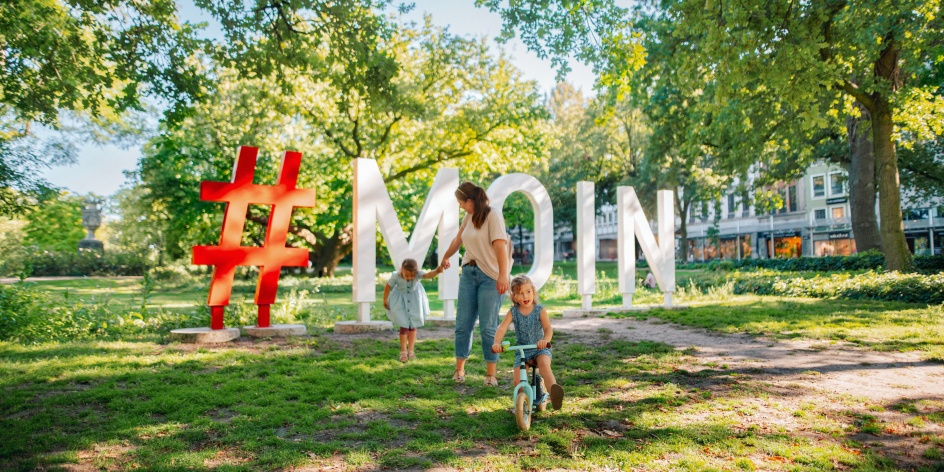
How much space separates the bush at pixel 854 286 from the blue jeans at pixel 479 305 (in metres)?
12.2

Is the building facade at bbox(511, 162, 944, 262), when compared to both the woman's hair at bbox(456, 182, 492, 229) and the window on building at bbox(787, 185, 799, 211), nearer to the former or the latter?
the window on building at bbox(787, 185, 799, 211)

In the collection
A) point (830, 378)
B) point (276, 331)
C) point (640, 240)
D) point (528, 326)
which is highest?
point (640, 240)

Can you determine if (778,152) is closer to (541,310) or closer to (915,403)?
(915,403)

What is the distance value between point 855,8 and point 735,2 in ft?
14.5

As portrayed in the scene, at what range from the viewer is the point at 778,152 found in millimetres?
23906

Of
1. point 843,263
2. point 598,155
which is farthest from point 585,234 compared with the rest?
point 598,155

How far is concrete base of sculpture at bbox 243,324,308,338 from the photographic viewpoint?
A: 964 cm

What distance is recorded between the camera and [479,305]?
6.21 meters

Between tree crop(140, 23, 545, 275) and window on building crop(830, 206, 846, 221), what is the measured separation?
32.9m

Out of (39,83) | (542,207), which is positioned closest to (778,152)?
(542,207)

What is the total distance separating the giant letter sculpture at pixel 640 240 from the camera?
1291cm

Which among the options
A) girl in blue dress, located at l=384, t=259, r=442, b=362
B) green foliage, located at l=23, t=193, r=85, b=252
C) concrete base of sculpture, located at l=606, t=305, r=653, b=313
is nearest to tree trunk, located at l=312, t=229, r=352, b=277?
green foliage, located at l=23, t=193, r=85, b=252

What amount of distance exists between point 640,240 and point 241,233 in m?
8.11

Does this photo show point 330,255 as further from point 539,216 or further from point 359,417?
point 359,417
